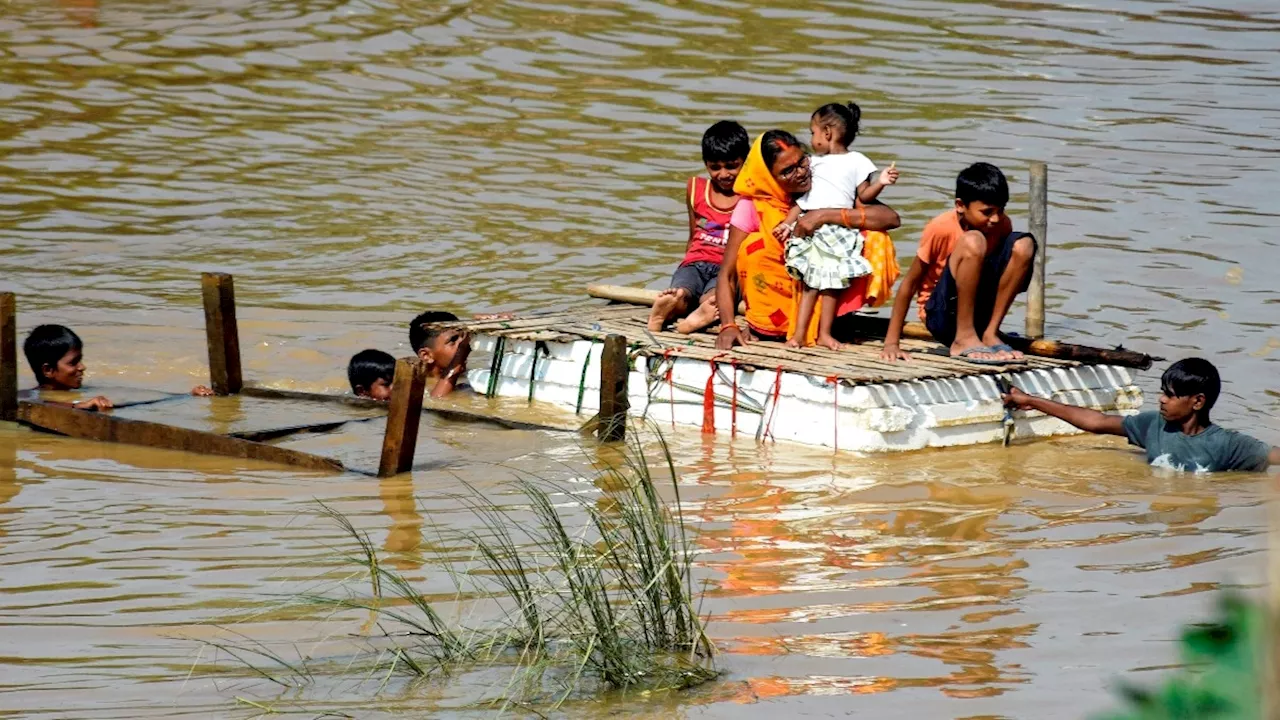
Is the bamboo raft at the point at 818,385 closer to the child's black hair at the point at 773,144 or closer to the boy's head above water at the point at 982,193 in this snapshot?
the boy's head above water at the point at 982,193

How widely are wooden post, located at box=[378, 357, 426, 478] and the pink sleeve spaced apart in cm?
216

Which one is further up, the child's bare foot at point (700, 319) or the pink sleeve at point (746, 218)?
the pink sleeve at point (746, 218)

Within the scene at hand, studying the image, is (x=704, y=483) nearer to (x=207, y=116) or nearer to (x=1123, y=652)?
(x=1123, y=652)

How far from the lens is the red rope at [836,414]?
8.01m

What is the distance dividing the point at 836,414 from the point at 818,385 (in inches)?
6.4

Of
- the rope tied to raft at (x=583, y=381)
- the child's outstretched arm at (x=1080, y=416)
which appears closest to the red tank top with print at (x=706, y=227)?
the rope tied to raft at (x=583, y=381)

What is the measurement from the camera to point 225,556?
633 centimetres

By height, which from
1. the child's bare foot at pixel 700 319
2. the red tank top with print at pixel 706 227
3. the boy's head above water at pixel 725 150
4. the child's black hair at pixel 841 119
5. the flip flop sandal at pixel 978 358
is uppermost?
the child's black hair at pixel 841 119

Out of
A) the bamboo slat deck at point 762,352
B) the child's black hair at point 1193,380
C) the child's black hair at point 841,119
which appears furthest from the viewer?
the child's black hair at point 841,119

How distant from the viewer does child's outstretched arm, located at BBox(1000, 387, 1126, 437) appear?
791 centimetres

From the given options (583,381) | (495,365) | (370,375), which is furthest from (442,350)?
(583,381)

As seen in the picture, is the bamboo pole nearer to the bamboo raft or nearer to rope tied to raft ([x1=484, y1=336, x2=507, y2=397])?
the bamboo raft

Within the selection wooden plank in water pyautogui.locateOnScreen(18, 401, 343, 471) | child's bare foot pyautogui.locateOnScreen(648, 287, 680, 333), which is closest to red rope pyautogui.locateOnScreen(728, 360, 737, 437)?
child's bare foot pyautogui.locateOnScreen(648, 287, 680, 333)

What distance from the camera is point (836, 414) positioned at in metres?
8.08
